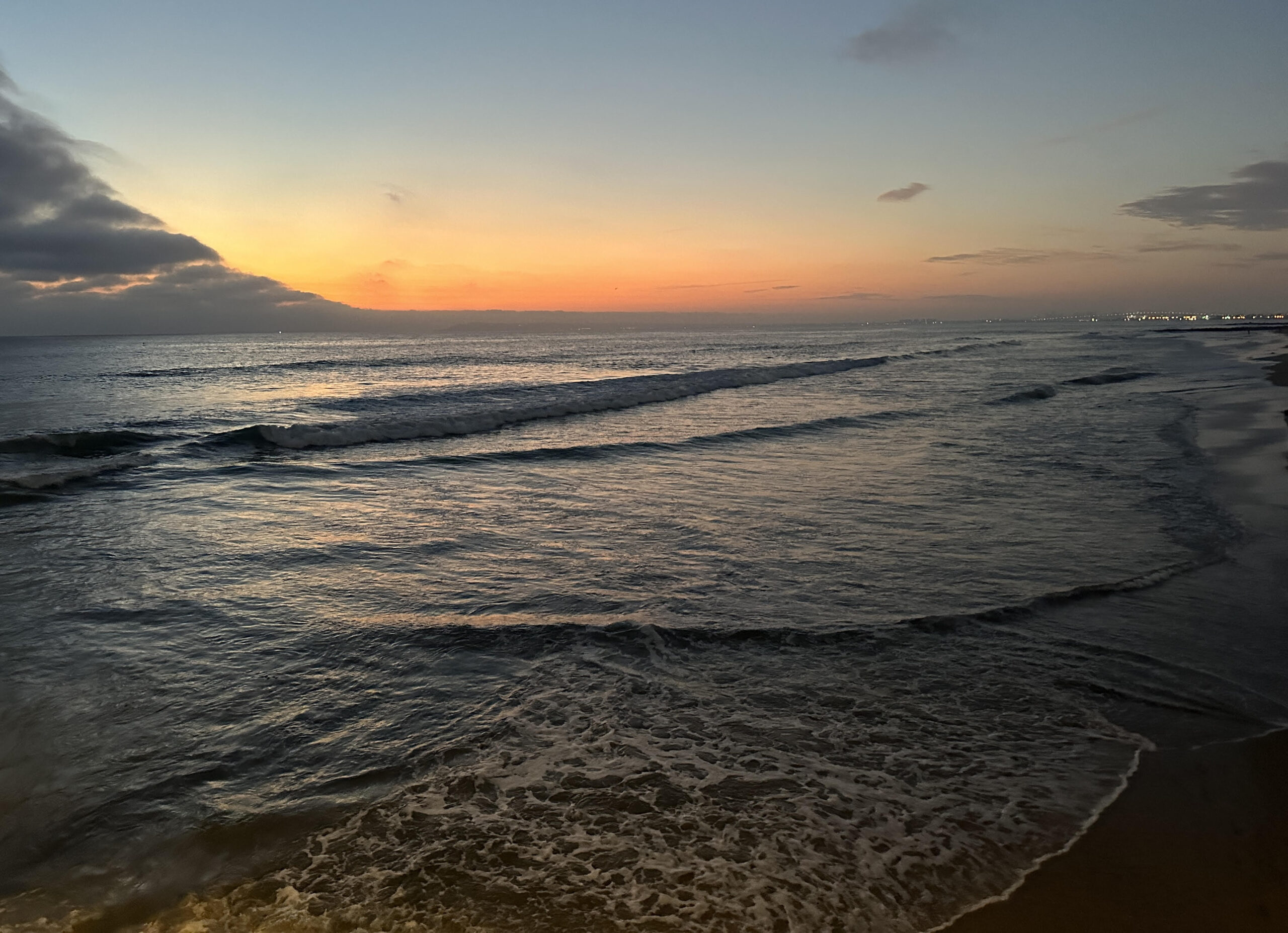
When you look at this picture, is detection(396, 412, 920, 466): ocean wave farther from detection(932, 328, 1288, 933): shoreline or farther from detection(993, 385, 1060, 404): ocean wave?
detection(932, 328, 1288, 933): shoreline

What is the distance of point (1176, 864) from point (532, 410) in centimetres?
2252

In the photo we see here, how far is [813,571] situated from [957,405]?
59.1 feet

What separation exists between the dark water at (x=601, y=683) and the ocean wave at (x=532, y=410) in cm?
561

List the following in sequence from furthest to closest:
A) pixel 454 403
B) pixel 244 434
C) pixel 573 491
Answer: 1. pixel 454 403
2. pixel 244 434
3. pixel 573 491

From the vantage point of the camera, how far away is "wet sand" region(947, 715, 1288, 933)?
304cm

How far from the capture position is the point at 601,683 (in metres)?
5.28

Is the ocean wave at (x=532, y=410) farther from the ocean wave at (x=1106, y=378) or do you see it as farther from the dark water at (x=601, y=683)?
the ocean wave at (x=1106, y=378)

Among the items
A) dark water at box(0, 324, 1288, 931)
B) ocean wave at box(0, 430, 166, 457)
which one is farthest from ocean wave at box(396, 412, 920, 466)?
ocean wave at box(0, 430, 166, 457)

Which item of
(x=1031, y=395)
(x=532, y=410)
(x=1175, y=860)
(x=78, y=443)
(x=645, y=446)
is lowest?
(x=1175, y=860)

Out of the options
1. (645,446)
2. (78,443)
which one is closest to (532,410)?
(645,446)

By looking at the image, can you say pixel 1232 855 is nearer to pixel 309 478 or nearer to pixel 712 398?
pixel 309 478

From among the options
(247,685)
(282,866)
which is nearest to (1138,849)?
(282,866)

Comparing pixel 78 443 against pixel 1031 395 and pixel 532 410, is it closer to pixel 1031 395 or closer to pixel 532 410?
pixel 532 410

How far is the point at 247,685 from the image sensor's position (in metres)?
5.31
